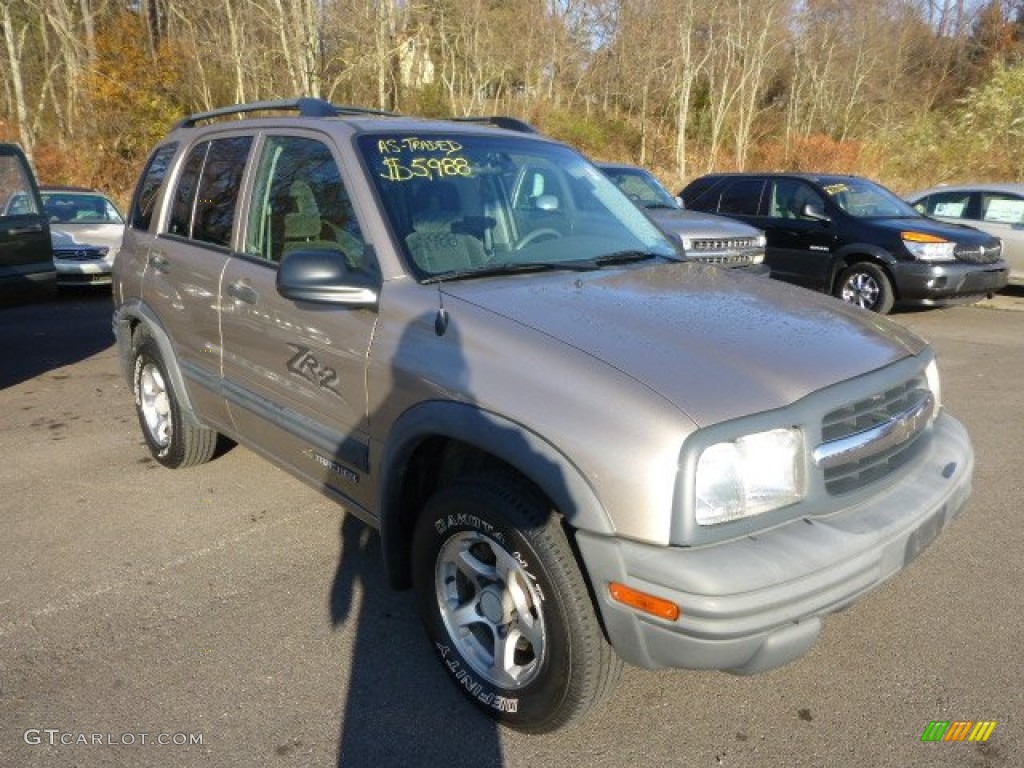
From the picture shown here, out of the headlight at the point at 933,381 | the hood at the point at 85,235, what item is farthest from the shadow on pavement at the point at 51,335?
the headlight at the point at 933,381

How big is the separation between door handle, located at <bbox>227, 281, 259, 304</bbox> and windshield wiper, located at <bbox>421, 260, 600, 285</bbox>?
1028mm

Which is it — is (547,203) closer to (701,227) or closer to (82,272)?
(701,227)

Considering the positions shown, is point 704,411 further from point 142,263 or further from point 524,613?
point 142,263

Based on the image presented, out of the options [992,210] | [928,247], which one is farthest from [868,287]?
[992,210]

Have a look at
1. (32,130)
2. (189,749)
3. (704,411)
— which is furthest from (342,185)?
(32,130)

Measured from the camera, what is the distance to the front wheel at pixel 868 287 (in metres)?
9.88

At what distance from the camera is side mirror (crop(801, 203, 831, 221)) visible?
10320 millimetres

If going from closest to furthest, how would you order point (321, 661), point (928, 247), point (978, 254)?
point (321, 661) < point (928, 247) < point (978, 254)

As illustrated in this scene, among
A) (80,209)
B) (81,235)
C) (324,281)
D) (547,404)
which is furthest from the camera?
(80,209)

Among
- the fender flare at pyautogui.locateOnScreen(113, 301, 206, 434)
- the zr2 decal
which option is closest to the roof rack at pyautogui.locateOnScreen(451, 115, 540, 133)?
the zr2 decal

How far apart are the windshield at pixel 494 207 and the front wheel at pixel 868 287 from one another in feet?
23.4

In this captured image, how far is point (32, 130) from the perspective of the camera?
22.2 metres

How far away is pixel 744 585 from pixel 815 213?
30.8 feet

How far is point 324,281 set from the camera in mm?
2777
